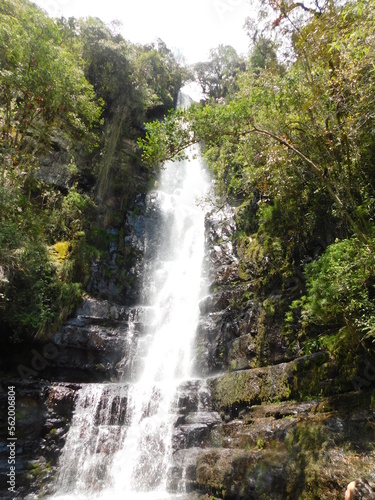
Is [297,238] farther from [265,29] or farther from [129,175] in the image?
[129,175]

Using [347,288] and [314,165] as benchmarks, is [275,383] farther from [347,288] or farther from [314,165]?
[314,165]

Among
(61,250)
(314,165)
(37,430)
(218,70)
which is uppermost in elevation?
(218,70)

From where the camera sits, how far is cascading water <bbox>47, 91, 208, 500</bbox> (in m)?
6.68

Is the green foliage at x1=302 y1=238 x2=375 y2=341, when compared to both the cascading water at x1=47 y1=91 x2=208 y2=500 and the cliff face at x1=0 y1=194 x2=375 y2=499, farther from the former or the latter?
the cascading water at x1=47 y1=91 x2=208 y2=500

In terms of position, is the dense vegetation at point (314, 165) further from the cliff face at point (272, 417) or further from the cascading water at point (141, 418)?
the cascading water at point (141, 418)

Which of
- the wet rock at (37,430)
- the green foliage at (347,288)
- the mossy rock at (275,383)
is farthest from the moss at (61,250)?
the green foliage at (347,288)

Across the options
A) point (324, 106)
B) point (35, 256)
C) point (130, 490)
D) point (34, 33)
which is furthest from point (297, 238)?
point (34, 33)

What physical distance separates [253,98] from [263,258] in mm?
4370

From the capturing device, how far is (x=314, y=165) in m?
5.99

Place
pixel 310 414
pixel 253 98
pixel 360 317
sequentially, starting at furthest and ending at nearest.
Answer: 1. pixel 253 98
2. pixel 310 414
3. pixel 360 317

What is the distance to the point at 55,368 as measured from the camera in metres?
10.0

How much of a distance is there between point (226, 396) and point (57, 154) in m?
→ 12.4

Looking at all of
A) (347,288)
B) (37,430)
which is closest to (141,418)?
(37,430)

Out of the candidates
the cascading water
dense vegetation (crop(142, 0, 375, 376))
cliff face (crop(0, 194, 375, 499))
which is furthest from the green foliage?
the cascading water
